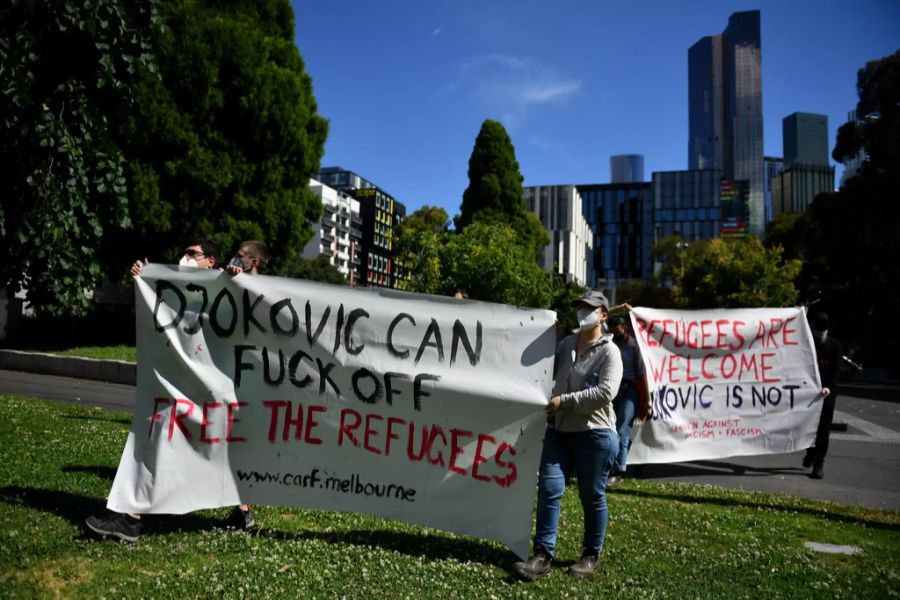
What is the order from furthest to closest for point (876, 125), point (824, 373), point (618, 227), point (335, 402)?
point (618, 227)
point (876, 125)
point (824, 373)
point (335, 402)

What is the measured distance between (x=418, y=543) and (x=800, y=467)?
23.8 ft

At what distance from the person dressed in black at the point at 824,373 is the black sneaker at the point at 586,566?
18.1ft

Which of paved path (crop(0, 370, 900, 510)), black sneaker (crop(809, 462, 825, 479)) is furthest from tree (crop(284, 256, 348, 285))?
black sneaker (crop(809, 462, 825, 479))

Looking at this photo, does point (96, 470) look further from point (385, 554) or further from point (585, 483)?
point (585, 483)

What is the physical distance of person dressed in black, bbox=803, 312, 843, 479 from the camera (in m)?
8.95

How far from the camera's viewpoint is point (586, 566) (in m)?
4.73

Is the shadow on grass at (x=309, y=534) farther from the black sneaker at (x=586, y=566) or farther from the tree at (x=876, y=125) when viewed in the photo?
the tree at (x=876, y=125)

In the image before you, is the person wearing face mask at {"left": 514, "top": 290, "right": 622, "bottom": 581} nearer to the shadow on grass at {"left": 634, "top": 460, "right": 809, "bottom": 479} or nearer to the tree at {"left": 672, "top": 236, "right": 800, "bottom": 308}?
the shadow on grass at {"left": 634, "top": 460, "right": 809, "bottom": 479}

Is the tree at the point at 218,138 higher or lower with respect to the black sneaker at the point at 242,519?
higher

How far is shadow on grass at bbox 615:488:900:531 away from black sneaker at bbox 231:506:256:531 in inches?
160

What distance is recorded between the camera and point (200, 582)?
13.5 feet

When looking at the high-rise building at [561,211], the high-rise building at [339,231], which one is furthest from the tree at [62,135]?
the high-rise building at [561,211]

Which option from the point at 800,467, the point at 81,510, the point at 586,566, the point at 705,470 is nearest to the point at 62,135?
the point at 81,510

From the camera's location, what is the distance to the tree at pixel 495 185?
4200 cm
